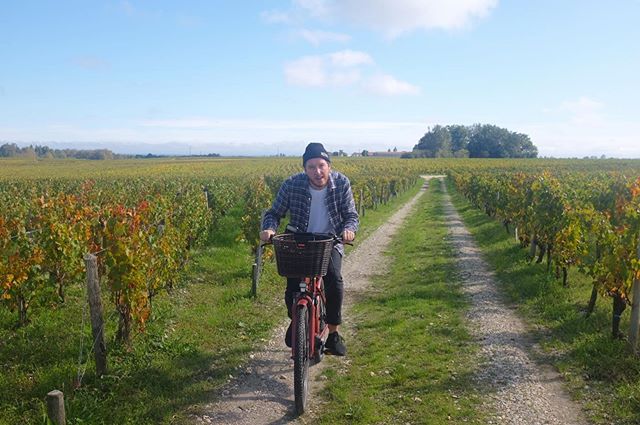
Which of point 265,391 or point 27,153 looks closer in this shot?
point 265,391

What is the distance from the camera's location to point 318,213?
525 cm

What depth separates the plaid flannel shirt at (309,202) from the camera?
17.1ft

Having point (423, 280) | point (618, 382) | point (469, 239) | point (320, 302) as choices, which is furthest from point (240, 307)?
point (469, 239)

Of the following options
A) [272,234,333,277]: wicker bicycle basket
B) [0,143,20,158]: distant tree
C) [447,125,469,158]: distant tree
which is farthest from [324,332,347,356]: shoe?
[447,125,469,158]: distant tree

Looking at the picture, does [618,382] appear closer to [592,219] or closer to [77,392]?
[592,219]

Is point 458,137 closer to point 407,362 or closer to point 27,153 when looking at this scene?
point 27,153

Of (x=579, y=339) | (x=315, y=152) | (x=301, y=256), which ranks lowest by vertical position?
(x=579, y=339)

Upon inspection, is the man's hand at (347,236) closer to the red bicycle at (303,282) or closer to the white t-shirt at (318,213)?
the red bicycle at (303,282)

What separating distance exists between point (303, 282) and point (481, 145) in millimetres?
127543

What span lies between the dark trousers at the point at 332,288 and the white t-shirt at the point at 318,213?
262 millimetres

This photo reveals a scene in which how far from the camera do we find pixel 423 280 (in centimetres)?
995

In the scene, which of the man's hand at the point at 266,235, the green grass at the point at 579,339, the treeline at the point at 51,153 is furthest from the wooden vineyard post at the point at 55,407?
the treeline at the point at 51,153

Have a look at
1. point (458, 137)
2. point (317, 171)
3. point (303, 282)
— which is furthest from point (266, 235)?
point (458, 137)

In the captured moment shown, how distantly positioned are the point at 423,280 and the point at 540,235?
2818 mm
